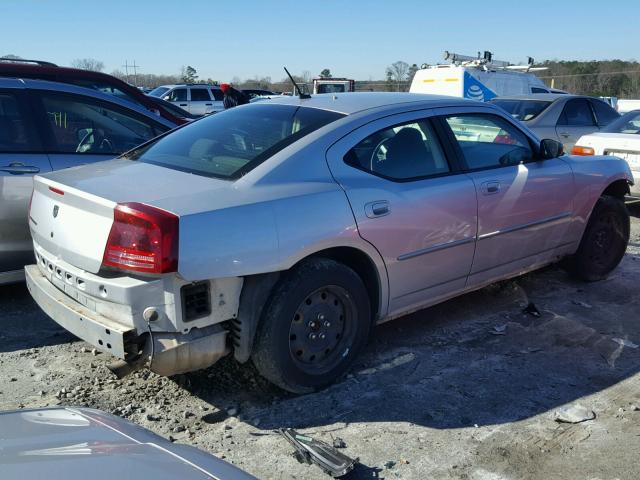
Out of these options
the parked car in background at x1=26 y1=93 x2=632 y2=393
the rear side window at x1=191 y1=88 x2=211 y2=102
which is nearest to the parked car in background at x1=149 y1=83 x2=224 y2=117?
the rear side window at x1=191 y1=88 x2=211 y2=102

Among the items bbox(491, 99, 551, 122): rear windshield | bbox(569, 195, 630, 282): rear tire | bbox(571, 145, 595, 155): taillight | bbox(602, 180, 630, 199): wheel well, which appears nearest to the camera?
bbox(569, 195, 630, 282): rear tire

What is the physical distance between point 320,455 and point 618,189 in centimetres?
417

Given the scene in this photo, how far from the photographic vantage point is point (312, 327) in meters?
3.57

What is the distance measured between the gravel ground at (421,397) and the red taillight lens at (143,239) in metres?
0.92

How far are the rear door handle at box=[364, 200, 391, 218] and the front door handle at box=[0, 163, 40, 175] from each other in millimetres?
2630

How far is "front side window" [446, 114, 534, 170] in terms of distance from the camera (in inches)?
176

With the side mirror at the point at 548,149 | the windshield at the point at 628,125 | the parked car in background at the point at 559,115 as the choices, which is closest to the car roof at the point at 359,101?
the side mirror at the point at 548,149

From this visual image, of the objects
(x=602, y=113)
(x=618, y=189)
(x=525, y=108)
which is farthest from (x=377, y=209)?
(x=602, y=113)

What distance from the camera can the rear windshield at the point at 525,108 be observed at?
10211 mm

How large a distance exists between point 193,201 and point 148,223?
10.8 inches

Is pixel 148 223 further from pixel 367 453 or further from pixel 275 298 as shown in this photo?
pixel 367 453

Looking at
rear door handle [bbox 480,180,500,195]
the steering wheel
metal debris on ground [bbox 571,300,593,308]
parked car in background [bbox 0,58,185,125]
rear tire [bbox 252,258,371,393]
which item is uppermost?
parked car in background [bbox 0,58,185,125]

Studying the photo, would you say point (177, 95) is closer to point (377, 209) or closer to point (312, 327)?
point (377, 209)

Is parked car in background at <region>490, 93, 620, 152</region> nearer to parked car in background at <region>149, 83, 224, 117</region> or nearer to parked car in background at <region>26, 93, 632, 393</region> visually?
parked car in background at <region>26, 93, 632, 393</region>
